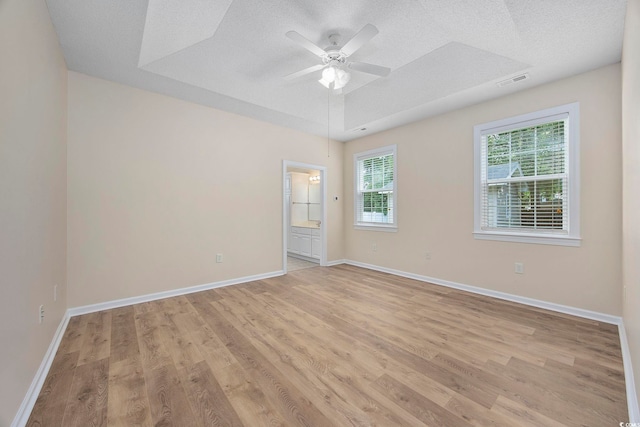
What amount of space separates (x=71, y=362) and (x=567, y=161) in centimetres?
508

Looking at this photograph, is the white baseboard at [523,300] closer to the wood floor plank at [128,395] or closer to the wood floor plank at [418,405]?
the wood floor plank at [418,405]

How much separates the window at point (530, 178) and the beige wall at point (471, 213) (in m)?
0.09

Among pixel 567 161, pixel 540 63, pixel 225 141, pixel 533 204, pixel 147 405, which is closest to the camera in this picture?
pixel 147 405

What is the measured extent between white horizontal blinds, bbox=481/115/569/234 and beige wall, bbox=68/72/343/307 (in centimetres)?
322

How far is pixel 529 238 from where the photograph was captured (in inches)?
123

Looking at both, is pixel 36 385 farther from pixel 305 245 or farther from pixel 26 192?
pixel 305 245

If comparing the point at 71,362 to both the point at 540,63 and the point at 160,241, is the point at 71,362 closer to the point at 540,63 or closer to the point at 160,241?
the point at 160,241

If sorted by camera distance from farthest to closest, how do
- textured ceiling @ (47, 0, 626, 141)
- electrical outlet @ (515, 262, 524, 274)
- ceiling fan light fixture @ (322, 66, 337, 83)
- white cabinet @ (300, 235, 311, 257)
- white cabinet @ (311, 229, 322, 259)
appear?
white cabinet @ (300, 235, 311, 257) → white cabinet @ (311, 229, 322, 259) → electrical outlet @ (515, 262, 524, 274) → ceiling fan light fixture @ (322, 66, 337, 83) → textured ceiling @ (47, 0, 626, 141)

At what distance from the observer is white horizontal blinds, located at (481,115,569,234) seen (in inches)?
117

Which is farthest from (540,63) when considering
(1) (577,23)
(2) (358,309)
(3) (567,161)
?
(2) (358,309)

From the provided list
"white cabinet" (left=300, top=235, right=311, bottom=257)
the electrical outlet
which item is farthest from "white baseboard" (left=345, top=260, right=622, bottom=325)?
"white cabinet" (left=300, top=235, right=311, bottom=257)

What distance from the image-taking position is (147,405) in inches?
61.1

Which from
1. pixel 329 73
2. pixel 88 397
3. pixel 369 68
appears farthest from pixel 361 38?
pixel 88 397

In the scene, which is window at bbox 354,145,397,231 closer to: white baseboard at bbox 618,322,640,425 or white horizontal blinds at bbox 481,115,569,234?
white horizontal blinds at bbox 481,115,569,234
